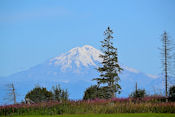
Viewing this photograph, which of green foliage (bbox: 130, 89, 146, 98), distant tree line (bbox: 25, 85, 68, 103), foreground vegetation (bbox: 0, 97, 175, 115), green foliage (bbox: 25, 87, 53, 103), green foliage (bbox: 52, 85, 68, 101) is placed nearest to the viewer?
foreground vegetation (bbox: 0, 97, 175, 115)

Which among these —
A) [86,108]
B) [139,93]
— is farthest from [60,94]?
[86,108]

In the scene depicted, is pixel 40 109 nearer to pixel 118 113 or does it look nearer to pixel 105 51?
pixel 118 113

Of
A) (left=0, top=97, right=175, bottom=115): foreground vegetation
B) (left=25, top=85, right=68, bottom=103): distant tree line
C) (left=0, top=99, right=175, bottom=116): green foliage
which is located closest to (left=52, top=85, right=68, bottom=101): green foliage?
(left=25, top=85, right=68, bottom=103): distant tree line

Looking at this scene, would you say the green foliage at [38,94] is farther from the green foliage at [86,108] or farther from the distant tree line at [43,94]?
the green foliage at [86,108]

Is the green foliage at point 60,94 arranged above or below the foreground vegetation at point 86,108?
above

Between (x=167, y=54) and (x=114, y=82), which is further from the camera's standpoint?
(x=114, y=82)

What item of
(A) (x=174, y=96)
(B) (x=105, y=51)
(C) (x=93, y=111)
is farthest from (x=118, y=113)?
(B) (x=105, y=51)

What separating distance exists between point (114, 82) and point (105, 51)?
4027 millimetres

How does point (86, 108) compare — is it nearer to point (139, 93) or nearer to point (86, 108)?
point (86, 108)

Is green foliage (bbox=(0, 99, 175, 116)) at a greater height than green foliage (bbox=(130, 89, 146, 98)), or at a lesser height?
lesser

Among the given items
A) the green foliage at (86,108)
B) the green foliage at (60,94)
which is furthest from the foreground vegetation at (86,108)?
the green foliage at (60,94)

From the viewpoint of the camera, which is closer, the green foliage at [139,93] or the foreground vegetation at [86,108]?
the foreground vegetation at [86,108]

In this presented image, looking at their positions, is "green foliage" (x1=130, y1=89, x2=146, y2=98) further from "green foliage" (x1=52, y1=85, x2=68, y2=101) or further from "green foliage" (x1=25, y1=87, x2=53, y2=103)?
"green foliage" (x1=25, y1=87, x2=53, y2=103)

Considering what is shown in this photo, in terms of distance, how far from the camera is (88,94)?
47531 mm
